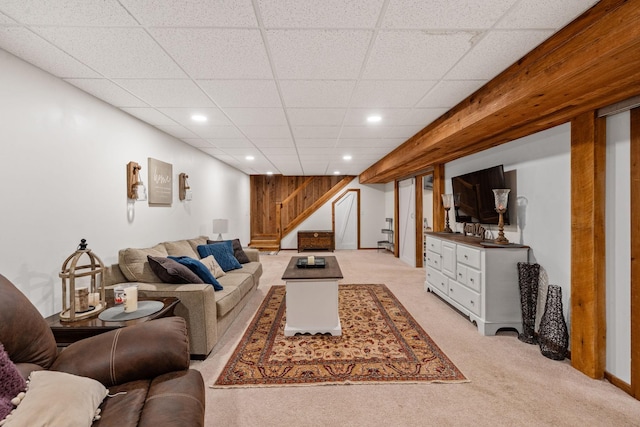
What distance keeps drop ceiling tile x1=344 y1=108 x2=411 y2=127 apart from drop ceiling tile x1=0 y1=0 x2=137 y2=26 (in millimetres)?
2006

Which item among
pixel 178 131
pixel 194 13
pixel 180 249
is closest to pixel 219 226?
pixel 180 249

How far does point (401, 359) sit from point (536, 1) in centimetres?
Result: 259

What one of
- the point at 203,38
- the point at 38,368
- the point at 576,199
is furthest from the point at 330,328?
the point at 203,38

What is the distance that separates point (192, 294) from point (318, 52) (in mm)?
2186

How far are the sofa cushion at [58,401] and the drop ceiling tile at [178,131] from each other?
2946 mm

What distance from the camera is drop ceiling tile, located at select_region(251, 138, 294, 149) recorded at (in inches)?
169

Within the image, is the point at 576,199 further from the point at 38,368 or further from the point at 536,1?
the point at 38,368

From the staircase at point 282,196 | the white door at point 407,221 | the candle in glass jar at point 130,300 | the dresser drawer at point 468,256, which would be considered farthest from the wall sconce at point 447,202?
the staircase at point 282,196

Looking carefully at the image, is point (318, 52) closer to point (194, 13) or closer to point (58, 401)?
point (194, 13)

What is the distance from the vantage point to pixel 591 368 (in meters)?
2.22

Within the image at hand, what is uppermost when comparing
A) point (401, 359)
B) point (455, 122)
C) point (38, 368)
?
point (455, 122)

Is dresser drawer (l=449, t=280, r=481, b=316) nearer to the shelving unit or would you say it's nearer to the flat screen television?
the flat screen television

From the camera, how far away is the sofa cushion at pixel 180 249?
11.8 ft

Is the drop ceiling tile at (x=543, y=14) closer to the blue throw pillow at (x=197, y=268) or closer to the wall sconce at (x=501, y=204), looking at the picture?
the wall sconce at (x=501, y=204)
